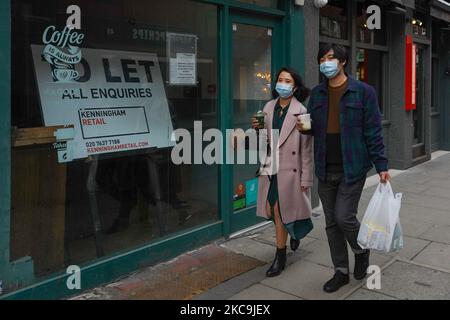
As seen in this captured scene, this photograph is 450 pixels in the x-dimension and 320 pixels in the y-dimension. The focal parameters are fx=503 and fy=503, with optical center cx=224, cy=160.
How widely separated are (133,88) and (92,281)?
1.68 metres

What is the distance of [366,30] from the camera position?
8664mm

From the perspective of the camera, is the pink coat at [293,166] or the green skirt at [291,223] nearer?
the pink coat at [293,166]

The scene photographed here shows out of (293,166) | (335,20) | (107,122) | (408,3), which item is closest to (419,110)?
(408,3)

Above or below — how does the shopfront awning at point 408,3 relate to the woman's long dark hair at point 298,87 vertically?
above

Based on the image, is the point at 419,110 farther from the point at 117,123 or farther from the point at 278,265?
the point at 117,123

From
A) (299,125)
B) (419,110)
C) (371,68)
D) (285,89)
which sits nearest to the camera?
(299,125)

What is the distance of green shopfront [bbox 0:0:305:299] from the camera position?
356 cm

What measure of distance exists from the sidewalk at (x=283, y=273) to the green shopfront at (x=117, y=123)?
20cm

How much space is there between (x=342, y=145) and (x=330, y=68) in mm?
578

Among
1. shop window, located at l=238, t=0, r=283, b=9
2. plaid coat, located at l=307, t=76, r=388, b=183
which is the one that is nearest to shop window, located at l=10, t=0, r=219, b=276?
shop window, located at l=238, t=0, r=283, b=9

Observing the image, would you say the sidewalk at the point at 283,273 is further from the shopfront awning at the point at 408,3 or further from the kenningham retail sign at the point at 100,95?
the shopfront awning at the point at 408,3

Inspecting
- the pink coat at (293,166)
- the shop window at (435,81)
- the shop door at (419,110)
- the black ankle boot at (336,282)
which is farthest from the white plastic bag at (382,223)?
the shop window at (435,81)

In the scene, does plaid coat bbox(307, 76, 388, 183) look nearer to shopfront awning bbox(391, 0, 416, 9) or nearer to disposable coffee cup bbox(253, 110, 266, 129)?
disposable coffee cup bbox(253, 110, 266, 129)

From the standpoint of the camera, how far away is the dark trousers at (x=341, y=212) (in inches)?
149
